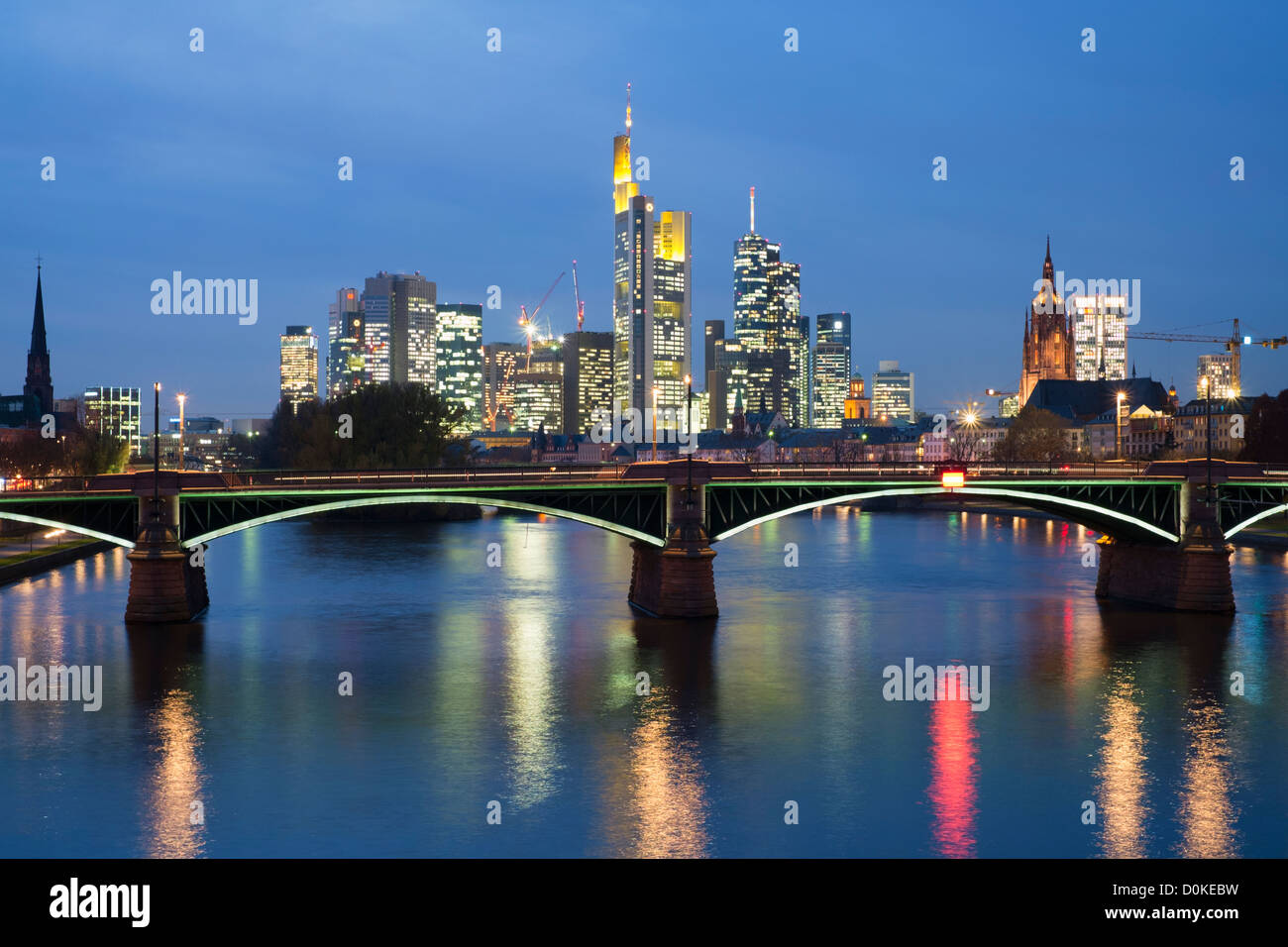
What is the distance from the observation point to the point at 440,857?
30.7m

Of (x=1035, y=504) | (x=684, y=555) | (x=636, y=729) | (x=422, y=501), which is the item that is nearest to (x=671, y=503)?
(x=684, y=555)

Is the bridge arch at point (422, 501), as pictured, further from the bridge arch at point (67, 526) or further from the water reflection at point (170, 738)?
the water reflection at point (170, 738)

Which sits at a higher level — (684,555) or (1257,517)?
(1257,517)

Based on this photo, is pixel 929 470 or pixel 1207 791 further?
pixel 929 470

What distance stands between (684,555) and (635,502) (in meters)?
3.38

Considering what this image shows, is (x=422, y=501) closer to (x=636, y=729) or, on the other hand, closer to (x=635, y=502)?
(x=635, y=502)

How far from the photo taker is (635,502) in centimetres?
6291

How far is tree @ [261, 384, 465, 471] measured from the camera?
137875mm

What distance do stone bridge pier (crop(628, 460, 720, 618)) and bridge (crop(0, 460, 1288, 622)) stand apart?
67 millimetres

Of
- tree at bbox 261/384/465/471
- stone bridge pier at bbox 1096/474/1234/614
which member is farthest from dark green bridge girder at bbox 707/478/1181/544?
tree at bbox 261/384/465/471
